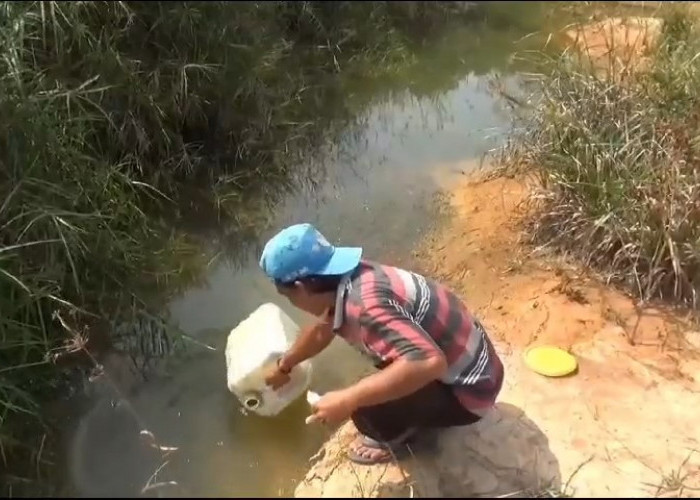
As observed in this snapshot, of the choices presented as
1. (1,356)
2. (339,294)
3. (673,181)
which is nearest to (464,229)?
(673,181)

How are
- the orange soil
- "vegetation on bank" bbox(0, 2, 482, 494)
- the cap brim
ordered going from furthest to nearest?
the orange soil < "vegetation on bank" bbox(0, 2, 482, 494) < the cap brim

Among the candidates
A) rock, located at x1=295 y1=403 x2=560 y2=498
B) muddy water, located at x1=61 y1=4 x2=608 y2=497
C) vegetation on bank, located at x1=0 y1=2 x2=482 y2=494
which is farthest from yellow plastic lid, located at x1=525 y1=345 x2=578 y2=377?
vegetation on bank, located at x1=0 y1=2 x2=482 y2=494

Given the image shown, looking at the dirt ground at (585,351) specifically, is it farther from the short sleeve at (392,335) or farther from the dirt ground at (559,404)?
the short sleeve at (392,335)

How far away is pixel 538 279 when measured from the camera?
12.3 feet

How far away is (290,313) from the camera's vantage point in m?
3.59

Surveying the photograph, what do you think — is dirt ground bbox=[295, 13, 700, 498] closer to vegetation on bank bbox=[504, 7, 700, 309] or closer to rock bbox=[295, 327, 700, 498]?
rock bbox=[295, 327, 700, 498]

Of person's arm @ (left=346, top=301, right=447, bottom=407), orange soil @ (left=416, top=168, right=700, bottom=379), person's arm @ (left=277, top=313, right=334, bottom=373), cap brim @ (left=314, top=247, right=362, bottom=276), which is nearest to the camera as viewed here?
person's arm @ (left=346, top=301, right=447, bottom=407)

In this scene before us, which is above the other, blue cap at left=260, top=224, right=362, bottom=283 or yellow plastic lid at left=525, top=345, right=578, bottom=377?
blue cap at left=260, top=224, right=362, bottom=283

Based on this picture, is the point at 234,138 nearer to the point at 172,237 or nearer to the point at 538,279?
the point at 172,237

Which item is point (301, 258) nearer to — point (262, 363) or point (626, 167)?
point (262, 363)

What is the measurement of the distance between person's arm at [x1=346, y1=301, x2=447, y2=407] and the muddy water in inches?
26.3

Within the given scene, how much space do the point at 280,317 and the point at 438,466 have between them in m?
0.81

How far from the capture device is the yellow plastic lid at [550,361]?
3.15 meters

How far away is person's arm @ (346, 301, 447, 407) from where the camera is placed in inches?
88.6
